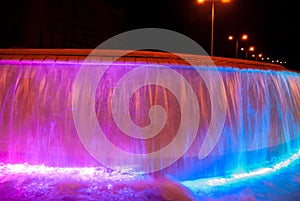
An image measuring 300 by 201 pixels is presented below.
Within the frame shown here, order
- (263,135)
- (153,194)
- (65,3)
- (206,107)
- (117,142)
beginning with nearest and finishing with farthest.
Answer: (153,194)
(117,142)
(206,107)
(263,135)
(65,3)

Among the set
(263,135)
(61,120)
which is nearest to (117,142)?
(61,120)

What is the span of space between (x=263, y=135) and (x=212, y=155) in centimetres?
149

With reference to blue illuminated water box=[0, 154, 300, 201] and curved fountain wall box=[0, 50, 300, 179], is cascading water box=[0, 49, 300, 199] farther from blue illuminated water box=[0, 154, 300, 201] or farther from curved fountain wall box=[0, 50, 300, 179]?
blue illuminated water box=[0, 154, 300, 201]

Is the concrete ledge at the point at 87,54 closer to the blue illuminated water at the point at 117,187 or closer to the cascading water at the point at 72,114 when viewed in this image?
the cascading water at the point at 72,114

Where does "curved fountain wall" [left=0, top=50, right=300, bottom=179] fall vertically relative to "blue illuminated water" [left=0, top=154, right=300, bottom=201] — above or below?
above

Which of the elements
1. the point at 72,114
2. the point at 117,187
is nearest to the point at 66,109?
the point at 72,114

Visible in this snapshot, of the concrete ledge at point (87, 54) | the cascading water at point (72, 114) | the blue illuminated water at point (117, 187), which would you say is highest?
the concrete ledge at point (87, 54)

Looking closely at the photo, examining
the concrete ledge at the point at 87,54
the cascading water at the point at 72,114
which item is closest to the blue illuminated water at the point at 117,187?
the cascading water at the point at 72,114

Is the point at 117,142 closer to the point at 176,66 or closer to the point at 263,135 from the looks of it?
the point at 176,66

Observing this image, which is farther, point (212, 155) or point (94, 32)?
point (94, 32)

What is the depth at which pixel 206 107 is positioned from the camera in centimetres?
574

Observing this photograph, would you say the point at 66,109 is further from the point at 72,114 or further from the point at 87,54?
the point at 87,54

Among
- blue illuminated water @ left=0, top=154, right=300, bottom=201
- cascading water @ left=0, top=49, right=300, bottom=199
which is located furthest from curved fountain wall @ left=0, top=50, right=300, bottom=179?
blue illuminated water @ left=0, top=154, right=300, bottom=201

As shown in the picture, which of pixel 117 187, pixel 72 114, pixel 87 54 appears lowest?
pixel 117 187
